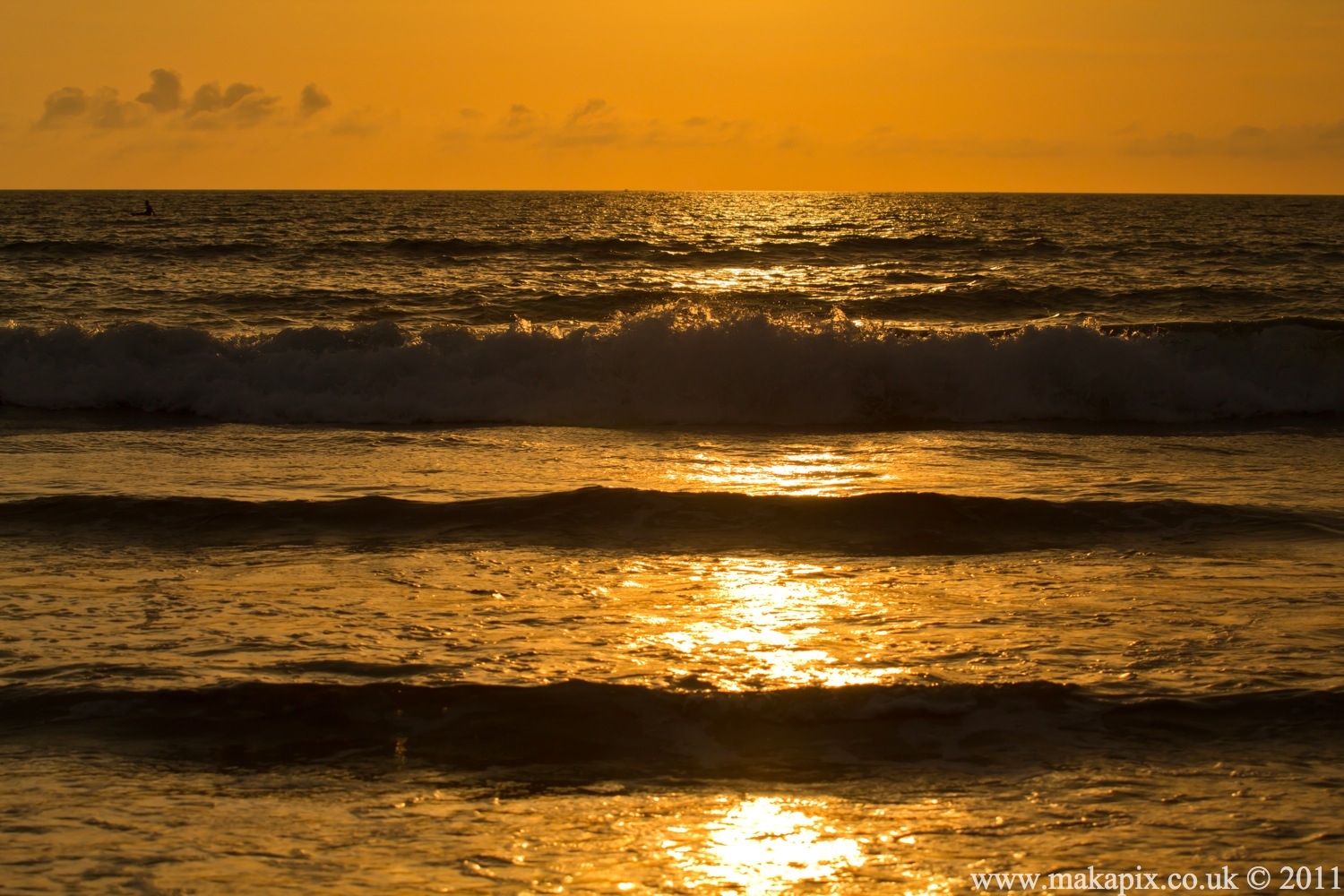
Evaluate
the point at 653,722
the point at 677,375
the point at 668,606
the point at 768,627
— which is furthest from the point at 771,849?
the point at 677,375

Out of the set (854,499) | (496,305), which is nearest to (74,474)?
(854,499)

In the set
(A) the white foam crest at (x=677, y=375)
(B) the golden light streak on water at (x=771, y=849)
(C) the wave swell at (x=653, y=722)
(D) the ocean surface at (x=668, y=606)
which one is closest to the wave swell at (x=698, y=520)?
(D) the ocean surface at (x=668, y=606)

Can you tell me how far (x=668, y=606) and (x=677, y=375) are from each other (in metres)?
8.08

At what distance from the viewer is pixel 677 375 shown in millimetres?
13922

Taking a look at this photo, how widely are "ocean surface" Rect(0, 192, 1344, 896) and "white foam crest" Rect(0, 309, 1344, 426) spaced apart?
2.4 inches

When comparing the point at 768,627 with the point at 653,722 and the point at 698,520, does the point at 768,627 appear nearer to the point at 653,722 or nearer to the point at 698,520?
the point at 653,722

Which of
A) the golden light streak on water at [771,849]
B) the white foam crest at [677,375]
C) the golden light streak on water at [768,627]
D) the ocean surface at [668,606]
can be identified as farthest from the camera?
the white foam crest at [677,375]

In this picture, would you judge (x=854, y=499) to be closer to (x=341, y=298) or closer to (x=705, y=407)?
(x=705, y=407)

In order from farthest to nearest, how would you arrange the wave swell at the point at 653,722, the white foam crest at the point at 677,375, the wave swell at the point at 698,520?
the white foam crest at the point at 677,375 → the wave swell at the point at 698,520 → the wave swell at the point at 653,722

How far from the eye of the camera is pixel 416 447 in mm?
11172

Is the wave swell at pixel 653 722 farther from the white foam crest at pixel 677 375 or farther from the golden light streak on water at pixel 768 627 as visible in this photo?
the white foam crest at pixel 677 375

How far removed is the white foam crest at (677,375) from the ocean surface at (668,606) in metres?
0.06

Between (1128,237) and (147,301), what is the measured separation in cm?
2979

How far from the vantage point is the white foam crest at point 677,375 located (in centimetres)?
1354
